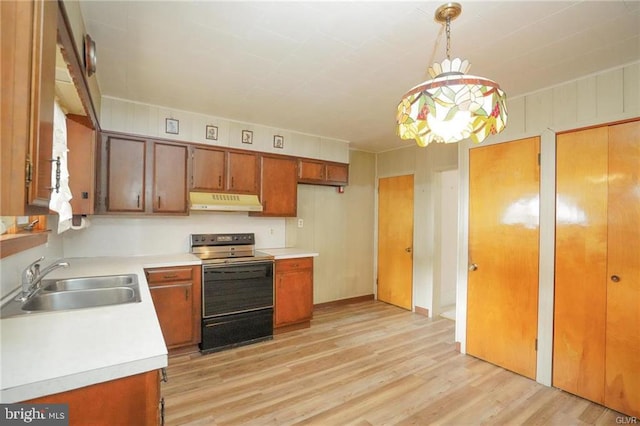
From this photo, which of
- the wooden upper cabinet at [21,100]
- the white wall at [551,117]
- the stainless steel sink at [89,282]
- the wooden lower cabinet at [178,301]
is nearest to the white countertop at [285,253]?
the wooden lower cabinet at [178,301]

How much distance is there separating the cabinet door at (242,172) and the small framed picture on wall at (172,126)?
590mm

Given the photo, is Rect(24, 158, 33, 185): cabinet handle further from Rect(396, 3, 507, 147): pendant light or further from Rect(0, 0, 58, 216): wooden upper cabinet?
Rect(396, 3, 507, 147): pendant light

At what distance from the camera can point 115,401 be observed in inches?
39.7

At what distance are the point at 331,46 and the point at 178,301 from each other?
2.60 metres

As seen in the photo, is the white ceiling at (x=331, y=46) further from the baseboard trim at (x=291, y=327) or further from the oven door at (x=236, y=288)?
the baseboard trim at (x=291, y=327)

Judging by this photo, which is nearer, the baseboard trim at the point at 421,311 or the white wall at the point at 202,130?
the white wall at the point at 202,130

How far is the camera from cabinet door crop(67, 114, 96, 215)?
91.7 inches

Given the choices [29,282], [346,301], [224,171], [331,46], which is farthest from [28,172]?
[346,301]

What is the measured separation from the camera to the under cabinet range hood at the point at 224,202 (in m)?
3.25

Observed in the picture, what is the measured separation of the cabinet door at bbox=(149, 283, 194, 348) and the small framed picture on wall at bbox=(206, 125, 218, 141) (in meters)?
1.61

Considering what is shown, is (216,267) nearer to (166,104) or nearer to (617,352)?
(166,104)

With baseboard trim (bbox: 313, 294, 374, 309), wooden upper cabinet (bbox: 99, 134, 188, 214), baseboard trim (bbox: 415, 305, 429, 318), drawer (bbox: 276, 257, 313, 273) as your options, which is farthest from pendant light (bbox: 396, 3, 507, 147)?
baseboard trim (bbox: 313, 294, 374, 309)

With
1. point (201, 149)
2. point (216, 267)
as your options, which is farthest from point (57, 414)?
point (201, 149)

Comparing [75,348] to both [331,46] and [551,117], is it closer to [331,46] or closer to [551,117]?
[331,46]
